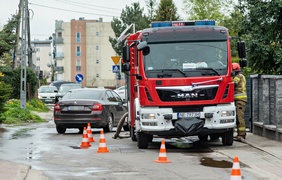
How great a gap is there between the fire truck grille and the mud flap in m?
0.49

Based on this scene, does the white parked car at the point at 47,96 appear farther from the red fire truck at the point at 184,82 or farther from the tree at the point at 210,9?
the red fire truck at the point at 184,82

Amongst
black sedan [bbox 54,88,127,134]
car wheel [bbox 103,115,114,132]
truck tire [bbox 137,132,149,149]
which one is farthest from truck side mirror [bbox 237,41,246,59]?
car wheel [bbox 103,115,114,132]

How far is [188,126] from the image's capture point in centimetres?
1545

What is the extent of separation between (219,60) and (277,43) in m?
7.36

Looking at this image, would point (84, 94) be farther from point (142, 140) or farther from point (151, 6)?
point (151, 6)

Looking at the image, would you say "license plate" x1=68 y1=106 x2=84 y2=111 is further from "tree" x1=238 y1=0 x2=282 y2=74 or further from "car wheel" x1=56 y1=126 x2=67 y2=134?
"tree" x1=238 y1=0 x2=282 y2=74

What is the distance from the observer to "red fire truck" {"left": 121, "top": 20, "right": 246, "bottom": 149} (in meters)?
15.5

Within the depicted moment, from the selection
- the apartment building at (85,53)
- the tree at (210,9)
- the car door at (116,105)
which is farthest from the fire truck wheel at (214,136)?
the apartment building at (85,53)

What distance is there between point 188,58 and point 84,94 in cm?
767

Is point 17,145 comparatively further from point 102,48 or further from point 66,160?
point 102,48

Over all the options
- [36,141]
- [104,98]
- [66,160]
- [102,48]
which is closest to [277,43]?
[104,98]

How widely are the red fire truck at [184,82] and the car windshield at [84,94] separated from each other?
6.49m

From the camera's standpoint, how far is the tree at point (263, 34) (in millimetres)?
22141

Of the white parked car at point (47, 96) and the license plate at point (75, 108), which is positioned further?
the white parked car at point (47, 96)
